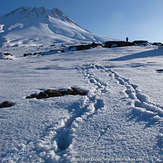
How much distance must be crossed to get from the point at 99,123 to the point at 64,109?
0.98 m

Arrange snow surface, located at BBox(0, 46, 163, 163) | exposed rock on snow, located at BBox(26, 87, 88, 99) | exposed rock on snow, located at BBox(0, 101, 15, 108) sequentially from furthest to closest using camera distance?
exposed rock on snow, located at BBox(26, 87, 88, 99), exposed rock on snow, located at BBox(0, 101, 15, 108), snow surface, located at BBox(0, 46, 163, 163)

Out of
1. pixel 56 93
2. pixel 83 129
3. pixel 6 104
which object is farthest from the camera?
pixel 56 93

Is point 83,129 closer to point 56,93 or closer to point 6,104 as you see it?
point 56,93

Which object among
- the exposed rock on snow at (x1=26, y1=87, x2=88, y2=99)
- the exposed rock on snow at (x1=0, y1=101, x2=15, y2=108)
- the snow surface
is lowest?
the snow surface

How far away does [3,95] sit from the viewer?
435cm

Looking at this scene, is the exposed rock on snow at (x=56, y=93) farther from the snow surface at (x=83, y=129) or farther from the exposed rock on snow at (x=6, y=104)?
the exposed rock on snow at (x=6, y=104)

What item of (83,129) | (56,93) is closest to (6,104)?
(56,93)

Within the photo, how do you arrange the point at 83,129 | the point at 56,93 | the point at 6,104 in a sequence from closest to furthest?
the point at 83,129, the point at 6,104, the point at 56,93

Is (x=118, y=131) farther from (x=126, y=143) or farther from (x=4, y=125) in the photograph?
(x=4, y=125)

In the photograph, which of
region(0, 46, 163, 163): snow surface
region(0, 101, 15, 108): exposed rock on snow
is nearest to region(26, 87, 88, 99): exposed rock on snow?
region(0, 46, 163, 163): snow surface

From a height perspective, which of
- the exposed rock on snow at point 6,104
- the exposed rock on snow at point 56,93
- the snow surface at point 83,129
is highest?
the exposed rock on snow at point 56,93

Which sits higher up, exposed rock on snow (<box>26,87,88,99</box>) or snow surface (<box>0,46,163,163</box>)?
exposed rock on snow (<box>26,87,88,99</box>)

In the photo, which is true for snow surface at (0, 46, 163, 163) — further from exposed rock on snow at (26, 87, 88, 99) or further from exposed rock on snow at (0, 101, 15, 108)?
exposed rock on snow at (26, 87, 88, 99)

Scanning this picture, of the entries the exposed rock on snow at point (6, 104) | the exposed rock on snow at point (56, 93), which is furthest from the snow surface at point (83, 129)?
the exposed rock on snow at point (56, 93)
